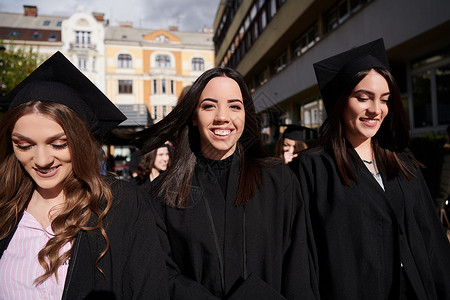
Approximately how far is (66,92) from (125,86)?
A: 44137mm

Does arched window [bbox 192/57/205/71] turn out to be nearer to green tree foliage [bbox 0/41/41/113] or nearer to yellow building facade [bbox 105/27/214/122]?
yellow building facade [bbox 105/27/214/122]

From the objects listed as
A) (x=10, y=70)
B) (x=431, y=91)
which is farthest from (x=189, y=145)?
(x=10, y=70)

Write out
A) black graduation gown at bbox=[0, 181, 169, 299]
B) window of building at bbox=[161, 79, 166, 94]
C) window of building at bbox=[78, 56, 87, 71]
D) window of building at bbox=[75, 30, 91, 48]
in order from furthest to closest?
window of building at bbox=[161, 79, 166, 94]
window of building at bbox=[75, 30, 91, 48]
window of building at bbox=[78, 56, 87, 71]
black graduation gown at bbox=[0, 181, 169, 299]

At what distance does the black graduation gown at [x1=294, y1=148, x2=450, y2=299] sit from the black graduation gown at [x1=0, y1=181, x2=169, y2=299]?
962 mm


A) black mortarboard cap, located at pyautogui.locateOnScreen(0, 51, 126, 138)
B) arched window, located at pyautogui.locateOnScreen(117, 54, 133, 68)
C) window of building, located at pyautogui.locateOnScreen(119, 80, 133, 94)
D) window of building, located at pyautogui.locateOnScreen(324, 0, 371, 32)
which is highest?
arched window, located at pyautogui.locateOnScreen(117, 54, 133, 68)

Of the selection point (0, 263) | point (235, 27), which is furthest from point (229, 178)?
point (235, 27)

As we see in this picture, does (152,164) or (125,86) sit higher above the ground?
(125,86)

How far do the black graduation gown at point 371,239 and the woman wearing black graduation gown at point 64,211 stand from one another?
971 mm

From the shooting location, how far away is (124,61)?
143 ft

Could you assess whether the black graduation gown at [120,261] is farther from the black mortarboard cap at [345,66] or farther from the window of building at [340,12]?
the window of building at [340,12]

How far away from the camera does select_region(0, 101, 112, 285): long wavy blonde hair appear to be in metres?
1.57

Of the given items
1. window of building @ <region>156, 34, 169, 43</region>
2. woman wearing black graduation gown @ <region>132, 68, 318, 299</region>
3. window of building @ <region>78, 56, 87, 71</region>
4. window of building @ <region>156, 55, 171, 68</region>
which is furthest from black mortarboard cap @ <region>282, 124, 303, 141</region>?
window of building @ <region>156, 34, 169, 43</region>

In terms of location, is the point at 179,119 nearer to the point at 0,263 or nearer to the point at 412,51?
the point at 0,263

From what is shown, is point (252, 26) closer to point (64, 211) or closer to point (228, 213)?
point (228, 213)
